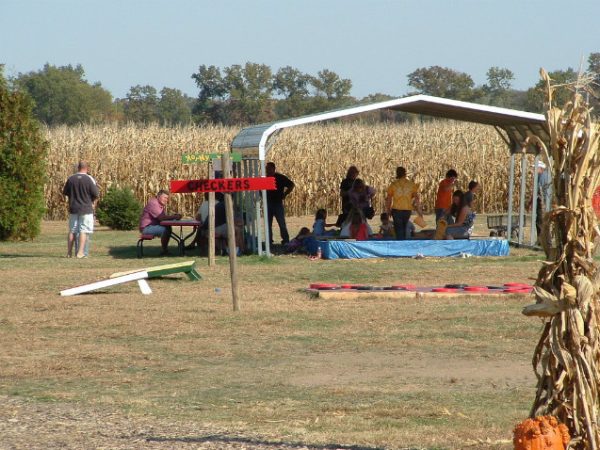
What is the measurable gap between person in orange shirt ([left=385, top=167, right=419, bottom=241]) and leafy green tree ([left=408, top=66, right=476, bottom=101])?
57981mm

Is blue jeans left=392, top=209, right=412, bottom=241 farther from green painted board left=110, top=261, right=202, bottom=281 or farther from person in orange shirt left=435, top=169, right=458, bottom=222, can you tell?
green painted board left=110, top=261, right=202, bottom=281

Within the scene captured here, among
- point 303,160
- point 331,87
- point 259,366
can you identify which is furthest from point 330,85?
point 259,366

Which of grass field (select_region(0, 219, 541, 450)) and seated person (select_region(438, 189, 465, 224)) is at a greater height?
seated person (select_region(438, 189, 465, 224))

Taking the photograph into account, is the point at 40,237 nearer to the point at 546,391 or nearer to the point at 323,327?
the point at 323,327

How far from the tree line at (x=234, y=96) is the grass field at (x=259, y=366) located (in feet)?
174

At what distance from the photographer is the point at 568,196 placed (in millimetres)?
5520

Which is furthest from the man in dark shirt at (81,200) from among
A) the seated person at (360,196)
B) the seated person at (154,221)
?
the seated person at (360,196)

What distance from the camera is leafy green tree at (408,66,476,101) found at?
7988 cm

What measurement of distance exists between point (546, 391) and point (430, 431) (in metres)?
1.54

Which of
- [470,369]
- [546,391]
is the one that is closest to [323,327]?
[470,369]

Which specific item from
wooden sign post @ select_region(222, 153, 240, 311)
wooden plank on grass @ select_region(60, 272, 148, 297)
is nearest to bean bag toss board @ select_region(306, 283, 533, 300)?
wooden sign post @ select_region(222, 153, 240, 311)

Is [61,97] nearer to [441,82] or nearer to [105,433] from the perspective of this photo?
[441,82]

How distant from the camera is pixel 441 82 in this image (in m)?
Result: 88.4

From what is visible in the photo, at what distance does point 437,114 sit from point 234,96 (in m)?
49.8
